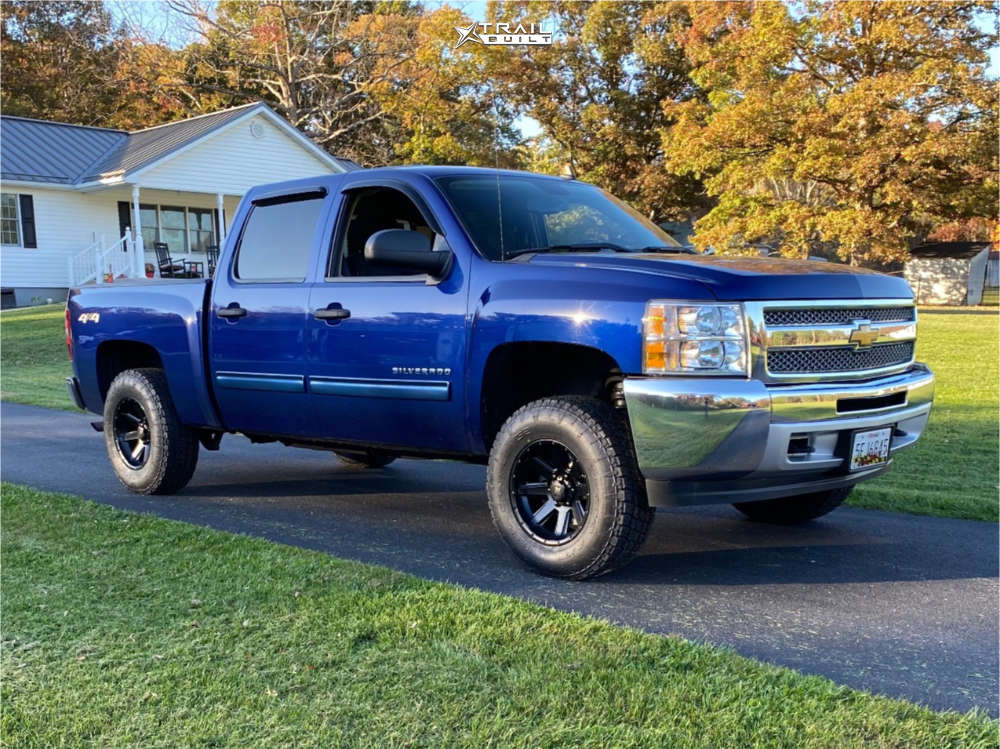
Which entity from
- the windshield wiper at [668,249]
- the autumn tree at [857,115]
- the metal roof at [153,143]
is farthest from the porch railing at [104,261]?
the windshield wiper at [668,249]

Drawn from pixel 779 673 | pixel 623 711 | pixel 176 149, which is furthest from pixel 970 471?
pixel 176 149

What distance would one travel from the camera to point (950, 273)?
4303 centimetres

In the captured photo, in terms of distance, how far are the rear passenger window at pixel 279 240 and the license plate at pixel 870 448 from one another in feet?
10.4

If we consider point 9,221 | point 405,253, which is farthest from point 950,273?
point 405,253

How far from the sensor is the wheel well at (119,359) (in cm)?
675

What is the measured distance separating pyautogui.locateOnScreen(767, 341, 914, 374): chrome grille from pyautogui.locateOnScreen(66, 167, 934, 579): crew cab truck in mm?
12

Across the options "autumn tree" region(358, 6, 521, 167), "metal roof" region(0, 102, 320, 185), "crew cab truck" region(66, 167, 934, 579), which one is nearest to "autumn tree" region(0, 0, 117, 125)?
"metal roof" region(0, 102, 320, 185)

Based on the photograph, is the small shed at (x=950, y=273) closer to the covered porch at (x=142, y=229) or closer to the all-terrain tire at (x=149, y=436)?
the covered porch at (x=142, y=229)

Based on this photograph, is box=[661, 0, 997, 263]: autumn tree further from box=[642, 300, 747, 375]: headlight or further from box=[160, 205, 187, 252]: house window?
box=[642, 300, 747, 375]: headlight

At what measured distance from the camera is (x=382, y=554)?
16.0 ft

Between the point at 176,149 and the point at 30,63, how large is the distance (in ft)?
66.9

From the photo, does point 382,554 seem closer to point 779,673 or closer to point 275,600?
point 275,600

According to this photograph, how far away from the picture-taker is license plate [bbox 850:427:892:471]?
4.25m

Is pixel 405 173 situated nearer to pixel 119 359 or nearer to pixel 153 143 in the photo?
→ pixel 119 359
